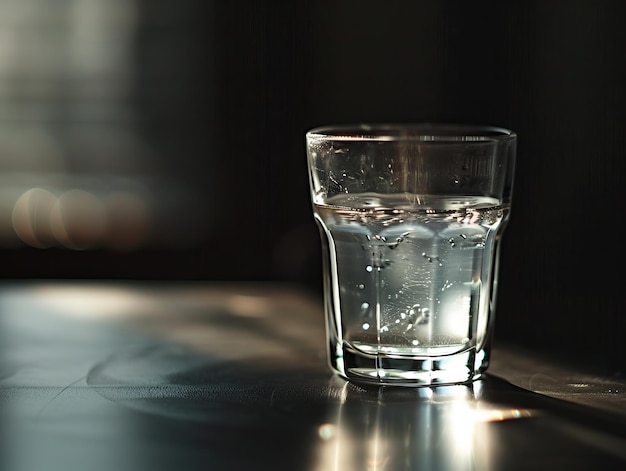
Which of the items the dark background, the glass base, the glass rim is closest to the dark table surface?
the glass base

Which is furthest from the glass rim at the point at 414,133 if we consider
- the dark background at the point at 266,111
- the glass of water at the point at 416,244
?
the dark background at the point at 266,111

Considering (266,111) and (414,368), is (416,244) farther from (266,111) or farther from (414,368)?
(266,111)

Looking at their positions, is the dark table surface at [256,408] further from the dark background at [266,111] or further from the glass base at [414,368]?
the dark background at [266,111]

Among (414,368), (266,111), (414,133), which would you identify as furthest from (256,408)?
(266,111)

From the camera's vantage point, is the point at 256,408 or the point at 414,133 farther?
the point at 414,133

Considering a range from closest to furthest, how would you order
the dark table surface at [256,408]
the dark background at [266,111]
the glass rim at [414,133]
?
the dark table surface at [256,408], the glass rim at [414,133], the dark background at [266,111]

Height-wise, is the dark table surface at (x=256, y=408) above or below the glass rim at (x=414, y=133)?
below

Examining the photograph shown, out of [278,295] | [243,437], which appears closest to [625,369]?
[243,437]
